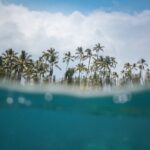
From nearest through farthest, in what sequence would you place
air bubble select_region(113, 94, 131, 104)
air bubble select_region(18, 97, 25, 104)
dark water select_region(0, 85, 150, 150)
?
air bubble select_region(113, 94, 131, 104) → dark water select_region(0, 85, 150, 150) → air bubble select_region(18, 97, 25, 104)

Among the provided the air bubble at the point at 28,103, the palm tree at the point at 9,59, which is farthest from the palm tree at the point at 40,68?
the air bubble at the point at 28,103

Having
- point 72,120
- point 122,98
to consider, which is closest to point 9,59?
point 72,120

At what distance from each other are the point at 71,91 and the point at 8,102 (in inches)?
313

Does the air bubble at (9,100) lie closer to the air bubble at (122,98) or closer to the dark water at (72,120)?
the dark water at (72,120)

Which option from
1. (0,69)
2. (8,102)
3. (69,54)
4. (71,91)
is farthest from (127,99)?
(69,54)

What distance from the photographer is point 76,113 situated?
30.7m

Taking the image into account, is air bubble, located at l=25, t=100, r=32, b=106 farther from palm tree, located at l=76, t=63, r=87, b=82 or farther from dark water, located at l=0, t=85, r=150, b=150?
palm tree, located at l=76, t=63, r=87, b=82

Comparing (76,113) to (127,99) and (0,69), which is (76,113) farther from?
(0,69)

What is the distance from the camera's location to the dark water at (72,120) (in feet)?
78.5

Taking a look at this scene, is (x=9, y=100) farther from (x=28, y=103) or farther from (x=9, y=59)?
(x=9, y=59)

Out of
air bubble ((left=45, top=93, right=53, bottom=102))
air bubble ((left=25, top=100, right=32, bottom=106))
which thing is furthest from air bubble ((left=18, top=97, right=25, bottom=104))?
air bubble ((left=45, top=93, right=53, bottom=102))

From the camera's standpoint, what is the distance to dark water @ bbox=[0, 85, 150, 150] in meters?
23.9

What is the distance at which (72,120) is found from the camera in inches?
1439

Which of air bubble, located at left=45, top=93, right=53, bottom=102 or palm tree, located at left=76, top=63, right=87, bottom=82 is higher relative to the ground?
palm tree, located at left=76, top=63, right=87, bottom=82
